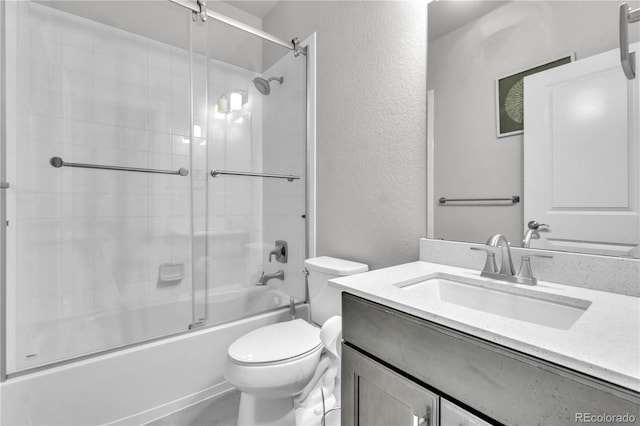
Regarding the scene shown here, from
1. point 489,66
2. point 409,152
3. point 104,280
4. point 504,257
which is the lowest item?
point 104,280

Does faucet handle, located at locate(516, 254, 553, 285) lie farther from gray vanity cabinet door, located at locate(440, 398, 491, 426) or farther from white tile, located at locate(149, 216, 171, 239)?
white tile, located at locate(149, 216, 171, 239)

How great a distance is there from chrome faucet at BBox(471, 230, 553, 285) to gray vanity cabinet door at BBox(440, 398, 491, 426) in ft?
1.50

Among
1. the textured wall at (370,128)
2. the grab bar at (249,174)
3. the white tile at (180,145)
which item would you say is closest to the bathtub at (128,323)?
the textured wall at (370,128)

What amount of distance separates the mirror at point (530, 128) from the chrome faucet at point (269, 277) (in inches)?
45.4

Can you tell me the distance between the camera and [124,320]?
1630 mm

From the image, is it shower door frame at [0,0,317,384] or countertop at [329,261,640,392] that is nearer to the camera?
countertop at [329,261,640,392]

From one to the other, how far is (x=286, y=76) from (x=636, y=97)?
175cm

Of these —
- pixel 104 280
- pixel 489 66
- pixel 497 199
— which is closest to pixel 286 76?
pixel 489 66

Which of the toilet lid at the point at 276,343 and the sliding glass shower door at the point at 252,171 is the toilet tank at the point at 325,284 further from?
the sliding glass shower door at the point at 252,171

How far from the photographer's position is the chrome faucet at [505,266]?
87 cm

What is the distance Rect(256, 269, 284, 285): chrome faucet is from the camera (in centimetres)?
195

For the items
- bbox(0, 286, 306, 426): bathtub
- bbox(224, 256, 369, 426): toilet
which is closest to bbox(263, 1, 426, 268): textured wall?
bbox(224, 256, 369, 426): toilet

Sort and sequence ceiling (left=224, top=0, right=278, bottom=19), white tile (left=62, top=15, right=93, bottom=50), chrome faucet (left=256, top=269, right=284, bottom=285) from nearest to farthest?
1. white tile (left=62, top=15, right=93, bottom=50)
2. chrome faucet (left=256, top=269, right=284, bottom=285)
3. ceiling (left=224, top=0, right=278, bottom=19)

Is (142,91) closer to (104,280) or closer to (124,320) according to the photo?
(104,280)
